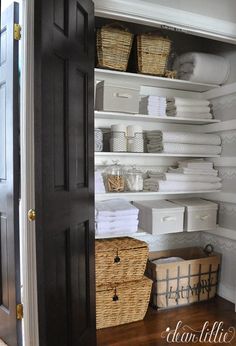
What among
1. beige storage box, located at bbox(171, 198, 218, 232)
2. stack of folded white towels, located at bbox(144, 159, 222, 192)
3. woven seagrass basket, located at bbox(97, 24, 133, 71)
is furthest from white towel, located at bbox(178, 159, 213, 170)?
woven seagrass basket, located at bbox(97, 24, 133, 71)

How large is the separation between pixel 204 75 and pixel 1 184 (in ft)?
5.94

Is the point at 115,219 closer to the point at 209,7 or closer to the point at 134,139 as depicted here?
the point at 134,139

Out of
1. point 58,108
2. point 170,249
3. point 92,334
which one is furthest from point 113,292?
point 58,108

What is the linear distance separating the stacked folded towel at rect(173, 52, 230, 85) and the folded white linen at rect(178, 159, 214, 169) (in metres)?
0.68

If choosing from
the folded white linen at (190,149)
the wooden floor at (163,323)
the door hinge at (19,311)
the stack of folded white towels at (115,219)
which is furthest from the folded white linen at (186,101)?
the door hinge at (19,311)

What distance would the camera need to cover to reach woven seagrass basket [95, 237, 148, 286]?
2.11 meters

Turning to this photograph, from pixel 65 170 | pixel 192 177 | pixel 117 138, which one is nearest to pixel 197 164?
pixel 192 177

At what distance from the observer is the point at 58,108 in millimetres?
1408

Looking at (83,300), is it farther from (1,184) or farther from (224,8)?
(224,8)

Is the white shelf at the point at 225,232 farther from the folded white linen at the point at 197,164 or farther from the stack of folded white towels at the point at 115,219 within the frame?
the stack of folded white towels at the point at 115,219

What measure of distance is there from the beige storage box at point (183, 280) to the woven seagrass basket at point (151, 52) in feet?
5.06

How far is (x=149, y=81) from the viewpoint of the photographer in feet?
8.18

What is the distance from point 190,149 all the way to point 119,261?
3.55ft

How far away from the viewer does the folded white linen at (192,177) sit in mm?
2416
